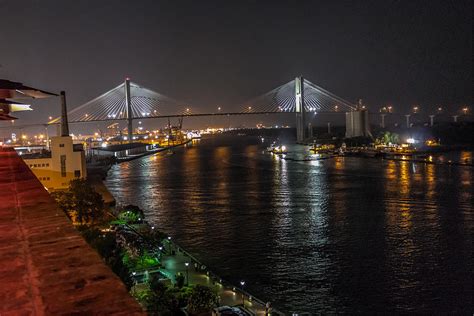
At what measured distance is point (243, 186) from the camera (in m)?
9.56

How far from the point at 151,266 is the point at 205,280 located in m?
0.52

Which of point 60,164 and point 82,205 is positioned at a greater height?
point 60,164

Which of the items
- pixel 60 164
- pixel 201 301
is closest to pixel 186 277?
pixel 201 301

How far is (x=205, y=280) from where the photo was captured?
364cm

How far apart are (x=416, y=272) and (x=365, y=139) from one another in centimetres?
2081

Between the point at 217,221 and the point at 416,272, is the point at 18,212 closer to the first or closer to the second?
the point at 416,272

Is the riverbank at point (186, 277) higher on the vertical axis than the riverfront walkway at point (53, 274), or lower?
lower

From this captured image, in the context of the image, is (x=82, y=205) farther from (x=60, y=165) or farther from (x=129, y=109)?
(x=129, y=109)

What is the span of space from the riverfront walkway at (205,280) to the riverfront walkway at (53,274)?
2587mm

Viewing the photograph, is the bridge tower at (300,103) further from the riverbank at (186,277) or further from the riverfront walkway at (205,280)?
the riverfront walkway at (205,280)

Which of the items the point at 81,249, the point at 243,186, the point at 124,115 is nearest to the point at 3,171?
the point at 81,249

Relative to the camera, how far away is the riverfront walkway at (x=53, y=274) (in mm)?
420

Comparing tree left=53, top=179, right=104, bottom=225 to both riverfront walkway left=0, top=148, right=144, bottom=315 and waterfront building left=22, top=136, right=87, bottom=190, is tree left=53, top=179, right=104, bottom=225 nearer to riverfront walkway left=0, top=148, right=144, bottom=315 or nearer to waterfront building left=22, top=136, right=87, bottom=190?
waterfront building left=22, top=136, right=87, bottom=190

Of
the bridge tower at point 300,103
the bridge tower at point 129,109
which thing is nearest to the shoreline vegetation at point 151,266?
→ the bridge tower at point 129,109
